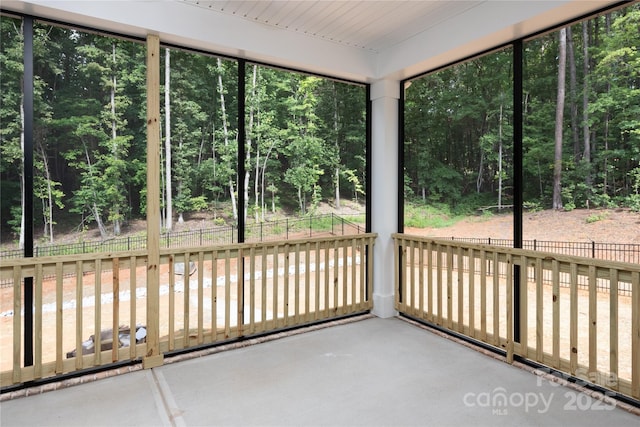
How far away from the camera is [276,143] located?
3719mm

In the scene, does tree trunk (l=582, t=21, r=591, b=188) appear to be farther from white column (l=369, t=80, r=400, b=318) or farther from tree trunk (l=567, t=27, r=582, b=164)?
white column (l=369, t=80, r=400, b=318)

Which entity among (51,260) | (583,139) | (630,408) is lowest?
(630,408)

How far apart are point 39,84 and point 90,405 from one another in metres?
2.55

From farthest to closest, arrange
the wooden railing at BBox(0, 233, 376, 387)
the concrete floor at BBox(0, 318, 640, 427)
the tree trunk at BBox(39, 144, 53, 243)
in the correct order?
1. the tree trunk at BBox(39, 144, 53, 243)
2. the wooden railing at BBox(0, 233, 376, 387)
3. the concrete floor at BBox(0, 318, 640, 427)

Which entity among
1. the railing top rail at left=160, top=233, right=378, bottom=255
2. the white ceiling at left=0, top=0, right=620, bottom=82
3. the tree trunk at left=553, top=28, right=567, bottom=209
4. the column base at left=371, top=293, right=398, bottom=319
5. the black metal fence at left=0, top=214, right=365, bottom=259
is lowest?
the column base at left=371, top=293, right=398, bottom=319

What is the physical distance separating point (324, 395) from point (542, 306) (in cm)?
164

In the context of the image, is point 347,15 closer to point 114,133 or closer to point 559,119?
point 559,119

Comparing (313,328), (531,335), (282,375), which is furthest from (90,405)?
(531,335)

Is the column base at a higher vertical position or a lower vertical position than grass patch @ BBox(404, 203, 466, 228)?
lower

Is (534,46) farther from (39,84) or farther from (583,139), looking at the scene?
(39,84)

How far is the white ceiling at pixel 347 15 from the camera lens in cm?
260

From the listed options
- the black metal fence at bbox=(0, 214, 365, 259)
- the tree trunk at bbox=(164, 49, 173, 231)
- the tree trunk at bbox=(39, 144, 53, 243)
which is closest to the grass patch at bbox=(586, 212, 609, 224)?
the black metal fence at bbox=(0, 214, 365, 259)

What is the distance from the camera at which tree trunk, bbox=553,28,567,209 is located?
8.03ft

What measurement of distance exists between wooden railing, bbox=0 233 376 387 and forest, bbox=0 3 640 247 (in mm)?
442
